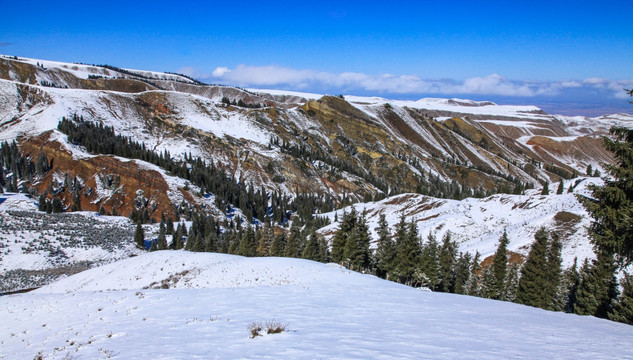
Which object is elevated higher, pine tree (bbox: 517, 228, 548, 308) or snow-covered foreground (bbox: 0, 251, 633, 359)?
snow-covered foreground (bbox: 0, 251, 633, 359)

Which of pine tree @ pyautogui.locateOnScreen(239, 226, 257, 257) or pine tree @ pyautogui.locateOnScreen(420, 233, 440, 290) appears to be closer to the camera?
pine tree @ pyautogui.locateOnScreen(420, 233, 440, 290)

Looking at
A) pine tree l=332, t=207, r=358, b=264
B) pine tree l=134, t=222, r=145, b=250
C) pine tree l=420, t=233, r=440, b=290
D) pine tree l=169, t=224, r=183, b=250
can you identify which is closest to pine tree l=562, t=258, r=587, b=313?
pine tree l=420, t=233, r=440, b=290

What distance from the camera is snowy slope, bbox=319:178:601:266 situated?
64438mm

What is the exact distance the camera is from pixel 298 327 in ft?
44.2

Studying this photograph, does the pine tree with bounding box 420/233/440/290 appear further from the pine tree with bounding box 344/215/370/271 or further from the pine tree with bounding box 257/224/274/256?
the pine tree with bounding box 257/224/274/256

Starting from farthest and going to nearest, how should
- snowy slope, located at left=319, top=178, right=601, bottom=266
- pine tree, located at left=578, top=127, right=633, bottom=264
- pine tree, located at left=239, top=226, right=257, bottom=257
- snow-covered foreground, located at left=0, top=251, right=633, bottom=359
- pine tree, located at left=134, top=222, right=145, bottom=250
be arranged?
pine tree, located at left=134, top=222, right=145, bottom=250 → pine tree, located at left=239, top=226, right=257, bottom=257 → snowy slope, located at left=319, top=178, right=601, bottom=266 → pine tree, located at left=578, top=127, right=633, bottom=264 → snow-covered foreground, located at left=0, top=251, right=633, bottom=359

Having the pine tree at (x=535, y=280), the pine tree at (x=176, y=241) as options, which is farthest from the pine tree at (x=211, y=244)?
the pine tree at (x=535, y=280)

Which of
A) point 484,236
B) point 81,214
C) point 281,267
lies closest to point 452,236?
point 484,236

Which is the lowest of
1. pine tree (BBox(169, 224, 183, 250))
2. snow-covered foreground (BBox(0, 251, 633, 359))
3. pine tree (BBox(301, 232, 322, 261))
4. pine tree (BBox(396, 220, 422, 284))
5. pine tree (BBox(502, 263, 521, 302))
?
pine tree (BBox(169, 224, 183, 250))

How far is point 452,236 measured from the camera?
87.4 metres

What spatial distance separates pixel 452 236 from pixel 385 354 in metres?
83.7

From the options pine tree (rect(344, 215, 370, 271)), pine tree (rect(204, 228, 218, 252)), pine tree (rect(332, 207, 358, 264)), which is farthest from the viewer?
pine tree (rect(204, 228, 218, 252))

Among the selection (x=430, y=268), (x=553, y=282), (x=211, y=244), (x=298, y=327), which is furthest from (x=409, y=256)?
(x=211, y=244)

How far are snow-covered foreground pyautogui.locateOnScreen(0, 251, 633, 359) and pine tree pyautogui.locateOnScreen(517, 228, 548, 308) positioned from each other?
26208 mm
